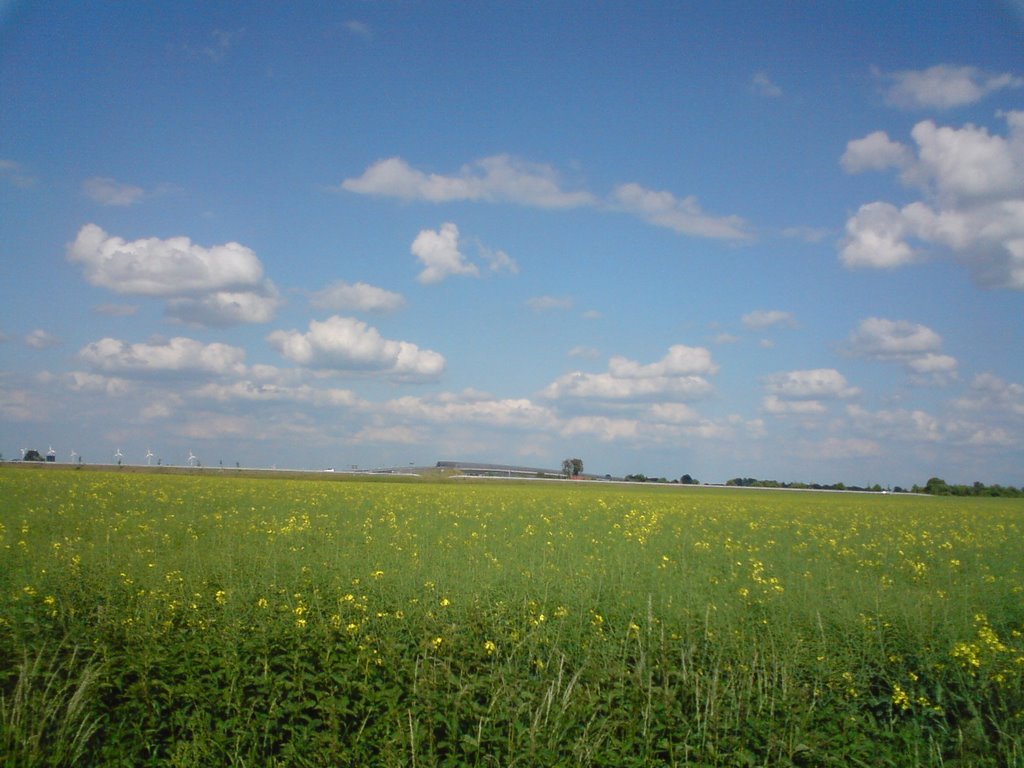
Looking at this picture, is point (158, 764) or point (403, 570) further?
point (403, 570)

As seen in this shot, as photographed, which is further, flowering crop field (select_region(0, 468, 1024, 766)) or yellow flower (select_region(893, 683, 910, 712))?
yellow flower (select_region(893, 683, 910, 712))

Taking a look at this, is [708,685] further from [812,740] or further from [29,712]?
[29,712]

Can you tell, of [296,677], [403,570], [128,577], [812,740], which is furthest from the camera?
[403,570]

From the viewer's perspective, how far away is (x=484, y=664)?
8.70 m

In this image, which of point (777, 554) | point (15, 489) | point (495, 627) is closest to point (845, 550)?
point (777, 554)

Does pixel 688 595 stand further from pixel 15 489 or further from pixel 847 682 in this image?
pixel 15 489

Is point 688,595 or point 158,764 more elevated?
point 688,595

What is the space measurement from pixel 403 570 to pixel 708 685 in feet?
21.1

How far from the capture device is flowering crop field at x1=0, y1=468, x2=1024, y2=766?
732 centimetres

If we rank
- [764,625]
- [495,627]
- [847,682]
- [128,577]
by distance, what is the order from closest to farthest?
[847,682]
[495,627]
[764,625]
[128,577]

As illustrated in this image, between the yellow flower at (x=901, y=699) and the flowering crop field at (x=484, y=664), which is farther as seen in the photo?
the yellow flower at (x=901, y=699)

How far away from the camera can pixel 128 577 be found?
38.6 feet

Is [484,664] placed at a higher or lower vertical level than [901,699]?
higher

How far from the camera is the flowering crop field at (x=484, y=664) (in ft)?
24.0
